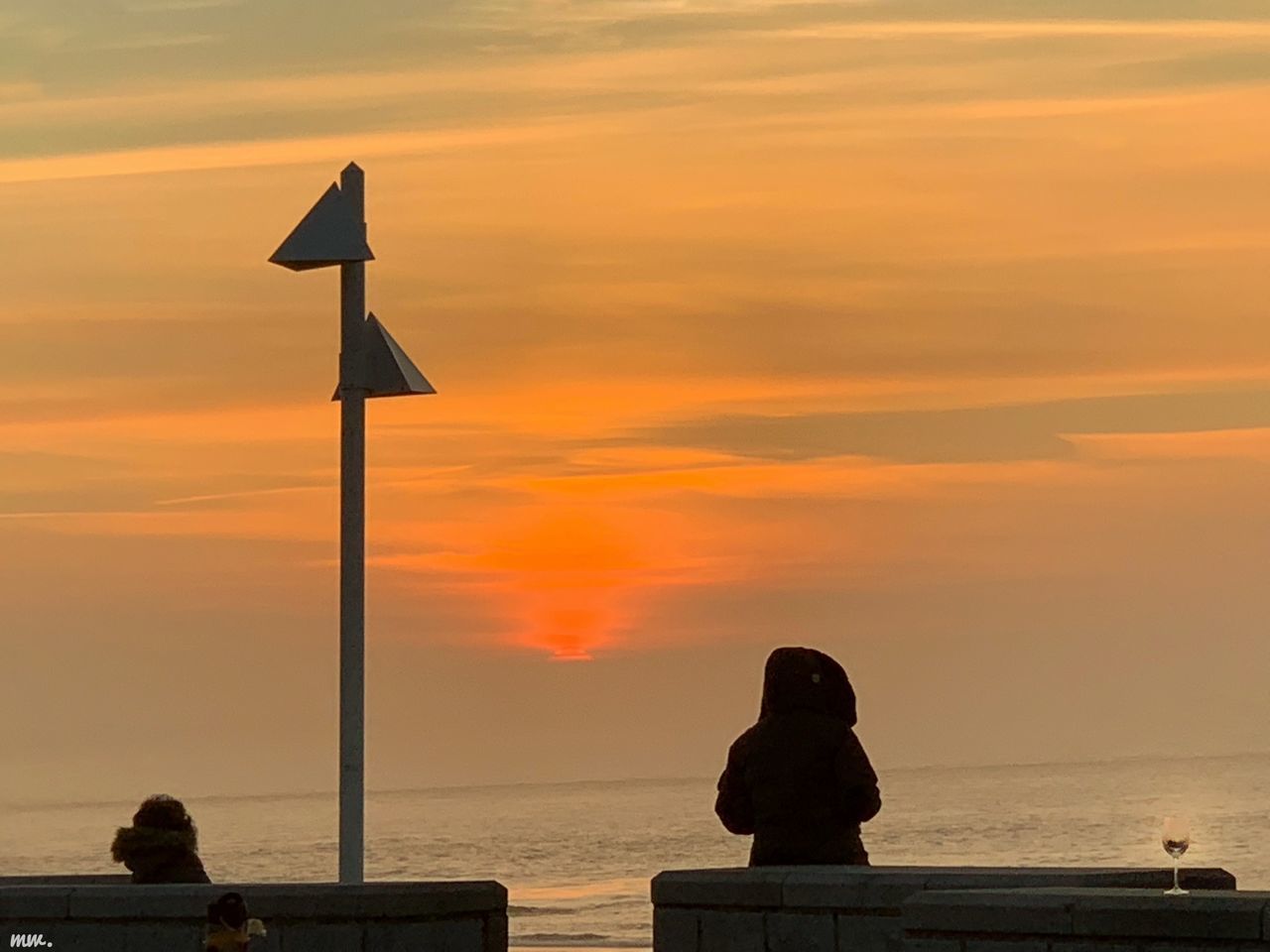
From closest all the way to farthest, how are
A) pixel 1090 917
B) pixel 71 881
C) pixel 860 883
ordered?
pixel 1090 917
pixel 860 883
pixel 71 881

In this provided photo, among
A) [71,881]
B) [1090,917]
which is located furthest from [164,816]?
[1090,917]

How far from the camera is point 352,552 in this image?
1470cm

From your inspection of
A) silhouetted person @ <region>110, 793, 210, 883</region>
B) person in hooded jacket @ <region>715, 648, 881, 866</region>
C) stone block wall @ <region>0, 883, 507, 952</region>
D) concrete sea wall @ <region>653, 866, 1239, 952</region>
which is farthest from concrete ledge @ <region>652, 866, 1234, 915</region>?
silhouetted person @ <region>110, 793, 210, 883</region>

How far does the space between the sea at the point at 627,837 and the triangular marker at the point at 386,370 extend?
22.3 m

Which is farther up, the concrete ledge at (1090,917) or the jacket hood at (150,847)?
the jacket hood at (150,847)

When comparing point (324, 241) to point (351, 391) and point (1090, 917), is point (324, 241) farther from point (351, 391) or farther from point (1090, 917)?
point (1090, 917)

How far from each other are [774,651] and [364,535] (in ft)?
8.76

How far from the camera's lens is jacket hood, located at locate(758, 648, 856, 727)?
44.2 feet

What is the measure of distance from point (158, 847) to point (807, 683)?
3452 millimetres

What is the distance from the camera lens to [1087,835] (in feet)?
283

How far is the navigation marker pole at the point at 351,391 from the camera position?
1453 cm

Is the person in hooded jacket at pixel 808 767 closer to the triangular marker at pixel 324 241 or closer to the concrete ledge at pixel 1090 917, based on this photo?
the concrete ledge at pixel 1090 917

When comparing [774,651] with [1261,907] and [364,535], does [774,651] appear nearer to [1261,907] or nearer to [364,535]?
[364,535]

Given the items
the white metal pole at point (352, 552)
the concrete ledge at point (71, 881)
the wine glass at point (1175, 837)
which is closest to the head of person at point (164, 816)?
the concrete ledge at point (71, 881)
